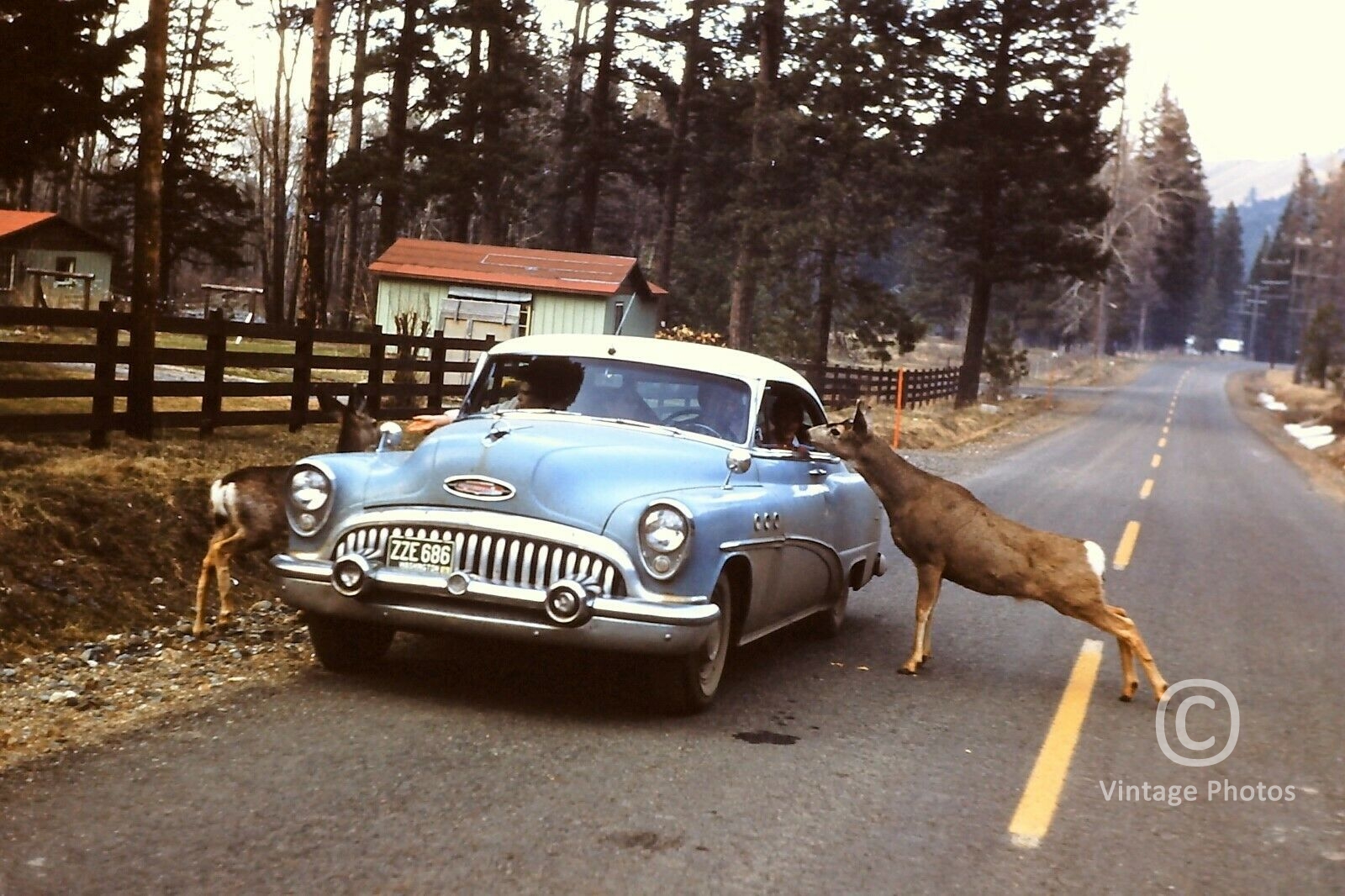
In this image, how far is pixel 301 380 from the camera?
1547cm

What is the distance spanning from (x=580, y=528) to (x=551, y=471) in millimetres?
330

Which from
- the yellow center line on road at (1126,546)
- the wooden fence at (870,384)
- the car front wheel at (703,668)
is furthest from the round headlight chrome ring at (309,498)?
the wooden fence at (870,384)

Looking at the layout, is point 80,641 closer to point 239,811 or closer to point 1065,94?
point 239,811

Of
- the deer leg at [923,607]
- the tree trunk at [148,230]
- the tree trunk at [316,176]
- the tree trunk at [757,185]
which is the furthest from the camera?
the tree trunk at [757,185]

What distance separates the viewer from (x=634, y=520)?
6078 mm

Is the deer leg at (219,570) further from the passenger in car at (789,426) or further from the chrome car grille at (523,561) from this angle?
the passenger in car at (789,426)

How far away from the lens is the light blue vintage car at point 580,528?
600 cm

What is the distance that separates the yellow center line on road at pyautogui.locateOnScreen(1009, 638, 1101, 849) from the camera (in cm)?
521

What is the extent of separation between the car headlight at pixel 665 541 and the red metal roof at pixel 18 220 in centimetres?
4146

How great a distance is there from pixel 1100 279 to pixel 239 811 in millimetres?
44804

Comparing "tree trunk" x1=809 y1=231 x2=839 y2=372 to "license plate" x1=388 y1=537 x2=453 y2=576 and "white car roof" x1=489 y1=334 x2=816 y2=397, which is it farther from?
"license plate" x1=388 y1=537 x2=453 y2=576

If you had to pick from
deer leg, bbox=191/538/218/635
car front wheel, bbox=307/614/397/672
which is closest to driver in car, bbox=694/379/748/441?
car front wheel, bbox=307/614/397/672

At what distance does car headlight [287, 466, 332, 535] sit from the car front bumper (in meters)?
0.30

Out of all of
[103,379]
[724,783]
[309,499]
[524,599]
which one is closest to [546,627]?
[524,599]
